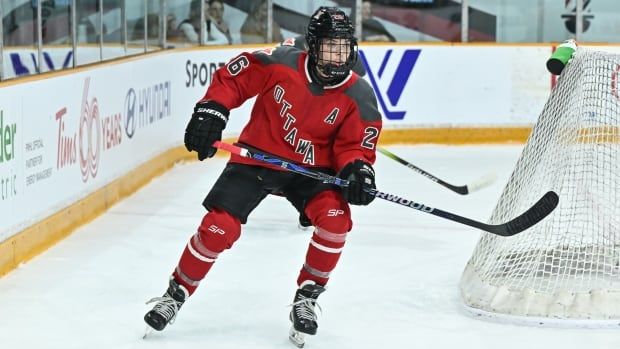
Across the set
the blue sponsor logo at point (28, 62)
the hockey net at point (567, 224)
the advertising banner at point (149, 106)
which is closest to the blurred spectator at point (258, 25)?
the advertising banner at point (149, 106)

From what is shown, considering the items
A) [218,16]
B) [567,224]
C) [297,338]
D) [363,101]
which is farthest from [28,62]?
[218,16]

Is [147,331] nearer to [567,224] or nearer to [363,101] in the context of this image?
[363,101]

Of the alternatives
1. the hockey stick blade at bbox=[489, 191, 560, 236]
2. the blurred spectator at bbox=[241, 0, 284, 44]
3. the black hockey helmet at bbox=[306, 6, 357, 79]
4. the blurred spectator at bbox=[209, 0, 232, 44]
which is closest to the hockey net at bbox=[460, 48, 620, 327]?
the hockey stick blade at bbox=[489, 191, 560, 236]

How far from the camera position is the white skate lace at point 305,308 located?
3.55 meters

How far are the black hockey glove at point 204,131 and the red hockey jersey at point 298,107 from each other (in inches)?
3.3

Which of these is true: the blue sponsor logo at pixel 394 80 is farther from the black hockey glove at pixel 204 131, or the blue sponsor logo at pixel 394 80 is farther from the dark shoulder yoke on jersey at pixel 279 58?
the black hockey glove at pixel 204 131

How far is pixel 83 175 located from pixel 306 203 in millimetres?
2084

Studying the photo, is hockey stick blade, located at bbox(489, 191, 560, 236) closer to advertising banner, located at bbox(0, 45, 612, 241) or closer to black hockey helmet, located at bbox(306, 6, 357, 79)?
black hockey helmet, located at bbox(306, 6, 357, 79)

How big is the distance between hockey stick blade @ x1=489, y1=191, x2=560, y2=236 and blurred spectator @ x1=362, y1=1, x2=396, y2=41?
5.79m

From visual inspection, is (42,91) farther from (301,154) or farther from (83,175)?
(301,154)

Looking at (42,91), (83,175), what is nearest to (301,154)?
(42,91)

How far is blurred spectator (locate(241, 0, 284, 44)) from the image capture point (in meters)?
9.07

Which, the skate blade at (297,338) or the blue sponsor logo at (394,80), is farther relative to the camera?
the blue sponsor logo at (394,80)

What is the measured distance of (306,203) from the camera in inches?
142
